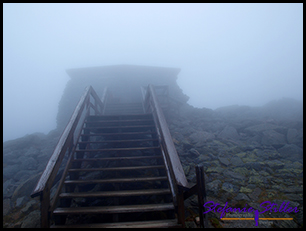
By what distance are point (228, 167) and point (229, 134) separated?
2812 millimetres

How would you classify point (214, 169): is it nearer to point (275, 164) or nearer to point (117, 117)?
point (275, 164)

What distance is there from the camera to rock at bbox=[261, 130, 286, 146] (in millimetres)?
5735

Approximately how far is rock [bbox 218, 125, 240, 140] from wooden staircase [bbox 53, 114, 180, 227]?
3.58 metres

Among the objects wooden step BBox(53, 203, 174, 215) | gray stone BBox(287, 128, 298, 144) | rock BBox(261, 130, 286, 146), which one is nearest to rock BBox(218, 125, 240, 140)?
rock BBox(261, 130, 286, 146)

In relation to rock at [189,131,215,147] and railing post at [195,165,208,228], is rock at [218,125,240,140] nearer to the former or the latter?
rock at [189,131,215,147]

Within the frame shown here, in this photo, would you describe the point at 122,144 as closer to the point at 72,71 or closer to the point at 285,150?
the point at 285,150

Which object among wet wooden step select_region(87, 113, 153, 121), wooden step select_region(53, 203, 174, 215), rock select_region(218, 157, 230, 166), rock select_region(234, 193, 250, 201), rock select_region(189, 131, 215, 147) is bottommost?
rock select_region(234, 193, 250, 201)

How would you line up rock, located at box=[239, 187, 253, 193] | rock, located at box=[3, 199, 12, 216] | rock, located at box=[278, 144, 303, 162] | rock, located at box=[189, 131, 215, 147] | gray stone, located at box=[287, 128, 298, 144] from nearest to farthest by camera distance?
rock, located at box=[239, 187, 253, 193], rock, located at box=[3, 199, 12, 216], rock, located at box=[278, 144, 303, 162], gray stone, located at box=[287, 128, 298, 144], rock, located at box=[189, 131, 215, 147]

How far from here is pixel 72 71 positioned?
15062 millimetres

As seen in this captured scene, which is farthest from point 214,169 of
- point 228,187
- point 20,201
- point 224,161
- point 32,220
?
point 20,201

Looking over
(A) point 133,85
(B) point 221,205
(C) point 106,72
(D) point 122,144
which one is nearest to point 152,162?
(D) point 122,144

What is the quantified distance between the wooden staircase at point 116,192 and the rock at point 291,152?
158 inches

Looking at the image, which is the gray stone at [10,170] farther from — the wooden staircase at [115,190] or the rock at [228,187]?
the rock at [228,187]

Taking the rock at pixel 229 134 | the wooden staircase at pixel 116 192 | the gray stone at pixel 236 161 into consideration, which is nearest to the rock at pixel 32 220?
the wooden staircase at pixel 116 192
